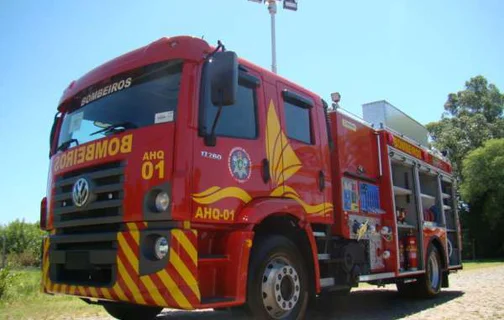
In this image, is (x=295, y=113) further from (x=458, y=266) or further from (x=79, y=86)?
(x=458, y=266)

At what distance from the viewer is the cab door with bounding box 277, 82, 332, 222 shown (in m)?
5.87

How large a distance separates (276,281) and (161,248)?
1.45 metres

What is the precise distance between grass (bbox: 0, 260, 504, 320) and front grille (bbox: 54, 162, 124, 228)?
3382 mm

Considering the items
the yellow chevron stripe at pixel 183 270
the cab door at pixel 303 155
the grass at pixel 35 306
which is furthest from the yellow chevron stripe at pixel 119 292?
the grass at pixel 35 306

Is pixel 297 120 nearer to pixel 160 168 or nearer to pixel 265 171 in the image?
pixel 265 171

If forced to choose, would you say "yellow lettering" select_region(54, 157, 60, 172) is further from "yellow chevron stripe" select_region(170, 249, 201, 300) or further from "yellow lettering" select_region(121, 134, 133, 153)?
"yellow chevron stripe" select_region(170, 249, 201, 300)

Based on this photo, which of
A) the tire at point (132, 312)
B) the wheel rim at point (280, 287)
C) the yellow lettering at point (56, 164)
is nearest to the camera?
the wheel rim at point (280, 287)

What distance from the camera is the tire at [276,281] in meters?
4.94

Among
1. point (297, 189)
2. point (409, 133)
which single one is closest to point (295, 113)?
point (297, 189)

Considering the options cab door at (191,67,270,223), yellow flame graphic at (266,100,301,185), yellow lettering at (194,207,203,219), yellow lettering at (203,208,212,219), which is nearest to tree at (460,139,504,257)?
yellow flame graphic at (266,100,301,185)

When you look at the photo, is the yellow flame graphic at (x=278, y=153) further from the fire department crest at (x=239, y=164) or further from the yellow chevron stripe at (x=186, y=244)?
the yellow chevron stripe at (x=186, y=244)

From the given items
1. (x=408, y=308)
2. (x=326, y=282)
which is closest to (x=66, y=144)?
(x=326, y=282)

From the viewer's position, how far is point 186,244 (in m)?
4.30

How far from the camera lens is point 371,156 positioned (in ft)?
27.1
